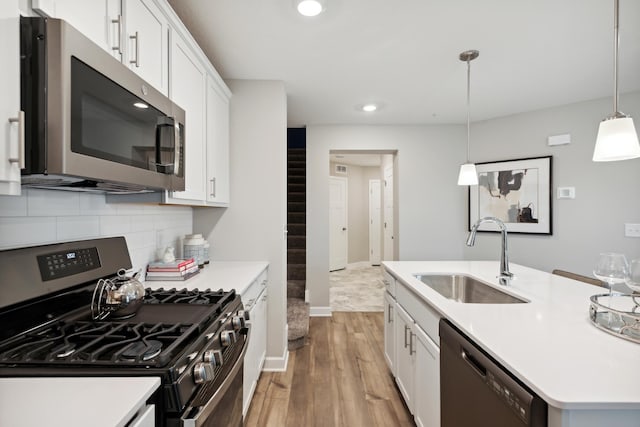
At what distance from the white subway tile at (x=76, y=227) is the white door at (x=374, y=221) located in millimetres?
6175

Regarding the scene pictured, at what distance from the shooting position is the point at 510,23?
70.0 inches

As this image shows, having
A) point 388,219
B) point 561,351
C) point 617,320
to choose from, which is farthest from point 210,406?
point 388,219

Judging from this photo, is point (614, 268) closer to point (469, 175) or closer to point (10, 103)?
point (469, 175)

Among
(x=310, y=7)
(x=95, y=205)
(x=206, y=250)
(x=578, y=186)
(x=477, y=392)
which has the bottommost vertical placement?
(x=477, y=392)

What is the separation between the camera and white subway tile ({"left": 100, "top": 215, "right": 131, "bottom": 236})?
1.46m

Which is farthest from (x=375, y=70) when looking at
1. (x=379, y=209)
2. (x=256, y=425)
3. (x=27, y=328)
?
(x=379, y=209)

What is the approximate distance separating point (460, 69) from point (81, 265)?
2.73 metres

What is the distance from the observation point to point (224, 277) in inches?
75.8

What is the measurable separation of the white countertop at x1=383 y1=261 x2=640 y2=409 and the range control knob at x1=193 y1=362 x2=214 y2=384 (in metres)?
0.90

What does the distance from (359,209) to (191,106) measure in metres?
5.88

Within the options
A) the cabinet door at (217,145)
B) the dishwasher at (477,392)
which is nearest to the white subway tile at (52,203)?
the cabinet door at (217,145)

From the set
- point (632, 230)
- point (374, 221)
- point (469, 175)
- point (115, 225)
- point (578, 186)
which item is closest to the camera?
point (115, 225)

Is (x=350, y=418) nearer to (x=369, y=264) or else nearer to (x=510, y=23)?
(x=510, y=23)

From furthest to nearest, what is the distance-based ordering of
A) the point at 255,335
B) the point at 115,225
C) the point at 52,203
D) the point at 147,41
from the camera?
the point at 255,335 < the point at 115,225 < the point at 147,41 < the point at 52,203
